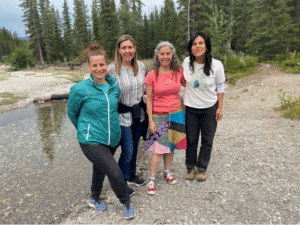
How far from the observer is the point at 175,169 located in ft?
13.9

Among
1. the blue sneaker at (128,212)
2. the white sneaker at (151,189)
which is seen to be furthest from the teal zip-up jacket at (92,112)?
the white sneaker at (151,189)

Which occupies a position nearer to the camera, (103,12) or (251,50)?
(251,50)

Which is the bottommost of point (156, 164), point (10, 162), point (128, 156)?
point (10, 162)

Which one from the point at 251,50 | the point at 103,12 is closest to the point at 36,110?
the point at 251,50

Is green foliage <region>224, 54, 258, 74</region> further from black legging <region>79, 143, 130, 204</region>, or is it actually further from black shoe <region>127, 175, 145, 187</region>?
black legging <region>79, 143, 130, 204</region>

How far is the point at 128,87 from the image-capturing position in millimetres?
2857

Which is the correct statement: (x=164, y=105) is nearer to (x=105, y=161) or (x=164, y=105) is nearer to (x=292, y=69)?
(x=105, y=161)

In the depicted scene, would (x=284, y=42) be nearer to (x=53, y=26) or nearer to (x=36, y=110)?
(x=36, y=110)

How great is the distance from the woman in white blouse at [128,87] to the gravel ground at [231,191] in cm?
76

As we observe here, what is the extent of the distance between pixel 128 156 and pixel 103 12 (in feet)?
133

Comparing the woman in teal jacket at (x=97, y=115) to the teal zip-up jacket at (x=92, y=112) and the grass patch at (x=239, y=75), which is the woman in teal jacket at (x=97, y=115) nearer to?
the teal zip-up jacket at (x=92, y=112)

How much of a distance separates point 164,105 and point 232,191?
6.01ft

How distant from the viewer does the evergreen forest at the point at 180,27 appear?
58.0ft

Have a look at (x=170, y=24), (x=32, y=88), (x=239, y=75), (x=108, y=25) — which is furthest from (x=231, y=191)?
(x=108, y=25)
